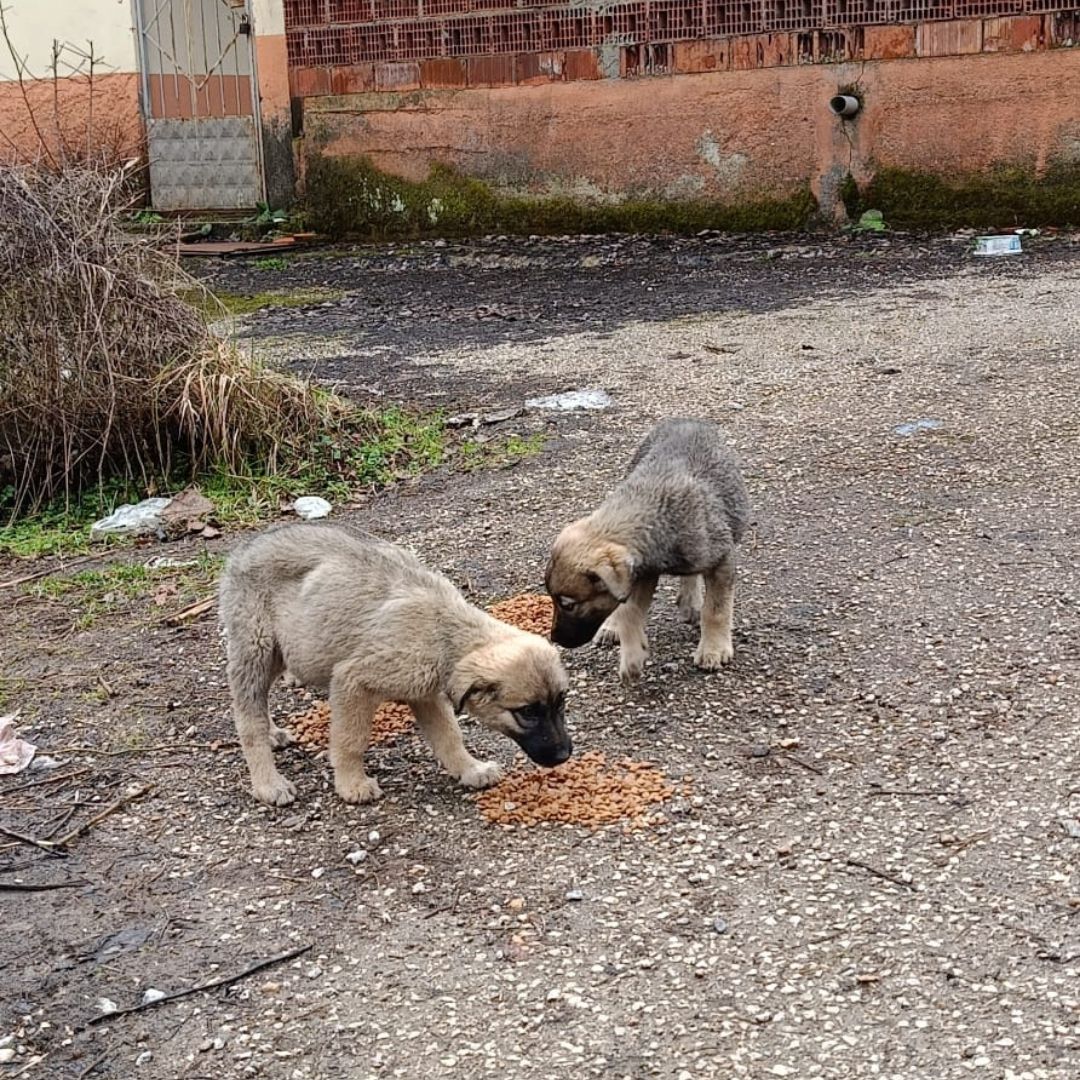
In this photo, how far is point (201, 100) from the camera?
16016 mm

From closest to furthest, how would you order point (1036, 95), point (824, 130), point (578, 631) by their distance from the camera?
point (578, 631), point (1036, 95), point (824, 130)

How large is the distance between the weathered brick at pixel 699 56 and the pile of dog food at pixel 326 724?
975 cm

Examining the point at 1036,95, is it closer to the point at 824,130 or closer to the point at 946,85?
the point at 946,85

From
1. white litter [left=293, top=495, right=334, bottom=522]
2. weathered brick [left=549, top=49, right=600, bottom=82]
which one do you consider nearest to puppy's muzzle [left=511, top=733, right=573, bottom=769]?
white litter [left=293, top=495, right=334, bottom=522]

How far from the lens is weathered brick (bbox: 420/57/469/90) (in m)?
14.4

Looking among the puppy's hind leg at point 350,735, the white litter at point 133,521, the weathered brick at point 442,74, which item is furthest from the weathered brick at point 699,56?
the puppy's hind leg at point 350,735

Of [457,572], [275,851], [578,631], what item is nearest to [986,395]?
[457,572]

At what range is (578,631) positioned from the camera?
4.84 m

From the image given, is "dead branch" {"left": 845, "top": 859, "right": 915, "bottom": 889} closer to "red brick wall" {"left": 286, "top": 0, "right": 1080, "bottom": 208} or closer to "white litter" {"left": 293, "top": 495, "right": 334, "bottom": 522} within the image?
"white litter" {"left": 293, "top": 495, "right": 334, "bottom": 522}

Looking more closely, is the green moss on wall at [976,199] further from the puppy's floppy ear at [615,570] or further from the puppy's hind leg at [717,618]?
the puppy's floppy ear at [615,570]

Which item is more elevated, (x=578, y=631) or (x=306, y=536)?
(x=306, y=536)

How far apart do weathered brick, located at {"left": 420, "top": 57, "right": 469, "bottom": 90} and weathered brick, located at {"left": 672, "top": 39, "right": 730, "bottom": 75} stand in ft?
7.47

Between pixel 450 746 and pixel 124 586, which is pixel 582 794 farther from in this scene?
pixel 124 586

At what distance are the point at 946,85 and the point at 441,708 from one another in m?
9.94
